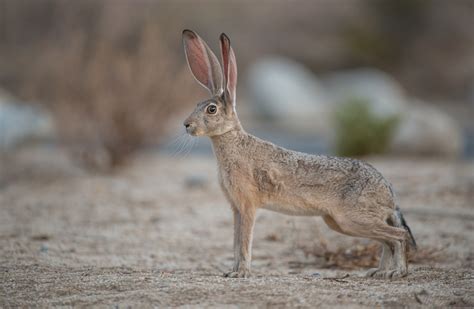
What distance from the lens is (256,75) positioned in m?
24.8

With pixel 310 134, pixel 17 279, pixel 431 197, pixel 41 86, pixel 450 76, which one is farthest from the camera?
pixel 450 76

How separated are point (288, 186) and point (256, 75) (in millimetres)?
19775

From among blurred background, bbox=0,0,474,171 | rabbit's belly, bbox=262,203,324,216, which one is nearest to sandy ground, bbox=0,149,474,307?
rabbit's belly, bbox=262,203,324,216

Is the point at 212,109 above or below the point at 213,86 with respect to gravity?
below

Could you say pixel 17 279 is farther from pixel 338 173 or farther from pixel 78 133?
pixel 78 133

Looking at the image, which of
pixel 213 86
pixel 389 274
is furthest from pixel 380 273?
pixel 213 86

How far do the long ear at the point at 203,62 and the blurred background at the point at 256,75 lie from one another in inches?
42.5

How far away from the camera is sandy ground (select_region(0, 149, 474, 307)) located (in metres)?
4.44

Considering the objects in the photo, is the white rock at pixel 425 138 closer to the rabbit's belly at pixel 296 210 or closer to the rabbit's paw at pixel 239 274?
the rabbit's belly at pixel 296 210

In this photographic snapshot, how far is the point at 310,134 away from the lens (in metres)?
18.9

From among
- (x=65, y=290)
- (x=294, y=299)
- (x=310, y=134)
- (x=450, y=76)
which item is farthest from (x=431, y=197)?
(x=450, y=76)

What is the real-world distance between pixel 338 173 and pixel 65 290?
7.16 feet

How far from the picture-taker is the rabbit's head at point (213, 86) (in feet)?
17.4

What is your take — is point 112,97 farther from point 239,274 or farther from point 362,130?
point 239,274
